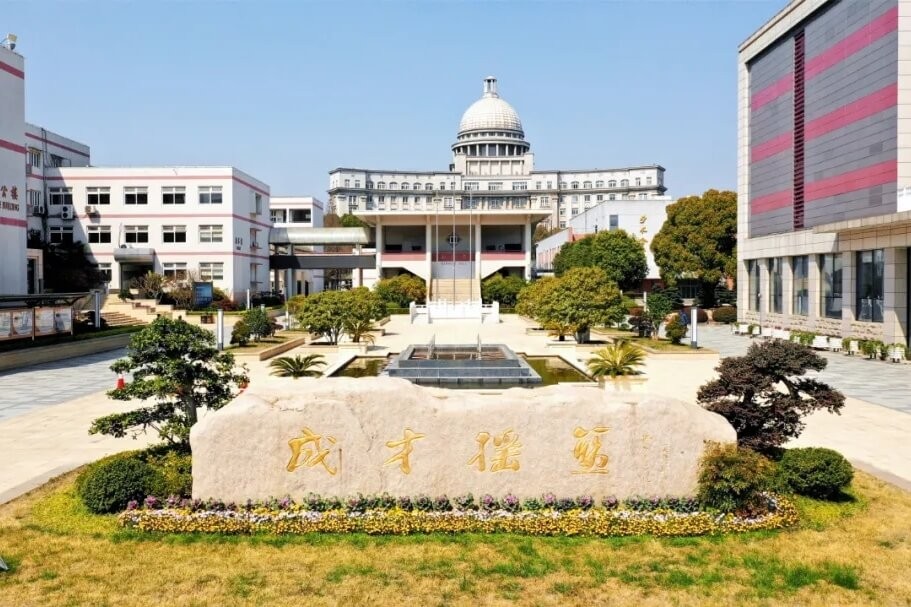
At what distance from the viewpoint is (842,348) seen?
2667 cm

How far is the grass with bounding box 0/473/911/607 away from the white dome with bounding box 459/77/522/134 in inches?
4489

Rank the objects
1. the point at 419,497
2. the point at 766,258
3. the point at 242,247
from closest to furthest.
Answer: the point at 419,497, the point at 766,258, the point at 242,247

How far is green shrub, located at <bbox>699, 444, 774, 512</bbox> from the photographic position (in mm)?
8164

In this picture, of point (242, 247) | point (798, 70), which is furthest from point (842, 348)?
point (242, 247)

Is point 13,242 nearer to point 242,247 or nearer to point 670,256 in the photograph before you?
point 242,247

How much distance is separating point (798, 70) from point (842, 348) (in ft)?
41.9

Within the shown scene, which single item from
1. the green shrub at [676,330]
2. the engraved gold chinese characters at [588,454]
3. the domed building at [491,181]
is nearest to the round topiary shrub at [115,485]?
the engraved gold chinese characters at [588,454]

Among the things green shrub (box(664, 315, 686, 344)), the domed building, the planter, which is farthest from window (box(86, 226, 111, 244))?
the domed building

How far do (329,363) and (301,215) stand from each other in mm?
49906

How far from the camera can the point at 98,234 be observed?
47.2m

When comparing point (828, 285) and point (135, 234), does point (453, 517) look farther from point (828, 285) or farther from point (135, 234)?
point (135, 234)

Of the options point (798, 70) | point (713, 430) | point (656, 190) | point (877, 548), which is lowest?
point (877, 548)

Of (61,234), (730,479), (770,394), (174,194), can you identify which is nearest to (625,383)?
(770,394)

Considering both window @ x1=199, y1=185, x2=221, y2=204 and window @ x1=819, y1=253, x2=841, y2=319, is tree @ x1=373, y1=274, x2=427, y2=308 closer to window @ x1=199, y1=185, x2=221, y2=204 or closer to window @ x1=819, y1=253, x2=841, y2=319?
window @ x1=199, y1=185, x2=221, y2=204
